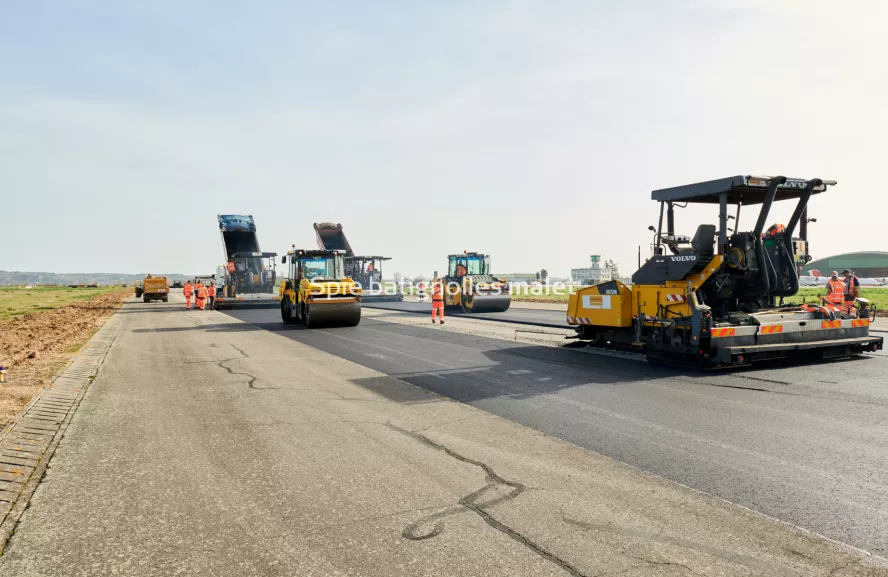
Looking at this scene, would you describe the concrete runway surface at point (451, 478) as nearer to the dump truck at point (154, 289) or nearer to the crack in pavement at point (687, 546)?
the crack in pavement at point (687, 546)

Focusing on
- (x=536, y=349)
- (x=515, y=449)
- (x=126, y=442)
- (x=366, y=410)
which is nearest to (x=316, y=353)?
(x=536, y=349)

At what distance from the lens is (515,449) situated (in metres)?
5.34

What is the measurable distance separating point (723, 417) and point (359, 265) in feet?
108

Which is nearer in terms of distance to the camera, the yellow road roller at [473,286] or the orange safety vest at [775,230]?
the orange safety vest at [775,230]

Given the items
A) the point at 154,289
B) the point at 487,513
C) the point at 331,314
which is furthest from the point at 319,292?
the point at 154,289

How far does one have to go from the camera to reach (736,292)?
9.98m

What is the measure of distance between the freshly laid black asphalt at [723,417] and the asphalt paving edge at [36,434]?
415cm

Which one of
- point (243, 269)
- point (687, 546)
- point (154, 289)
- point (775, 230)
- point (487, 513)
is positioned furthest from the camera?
point (154, 289)

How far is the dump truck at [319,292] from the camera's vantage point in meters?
18.1

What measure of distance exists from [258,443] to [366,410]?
1.58 m

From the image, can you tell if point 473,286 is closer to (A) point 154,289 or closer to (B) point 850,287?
(B) point 850,287

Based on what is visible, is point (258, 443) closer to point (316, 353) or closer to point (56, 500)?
point (56, 500)

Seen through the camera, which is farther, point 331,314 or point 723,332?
point 331,314

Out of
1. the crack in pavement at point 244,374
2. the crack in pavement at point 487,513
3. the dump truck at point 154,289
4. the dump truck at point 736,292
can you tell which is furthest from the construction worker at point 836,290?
the dump truck at point 154,289
